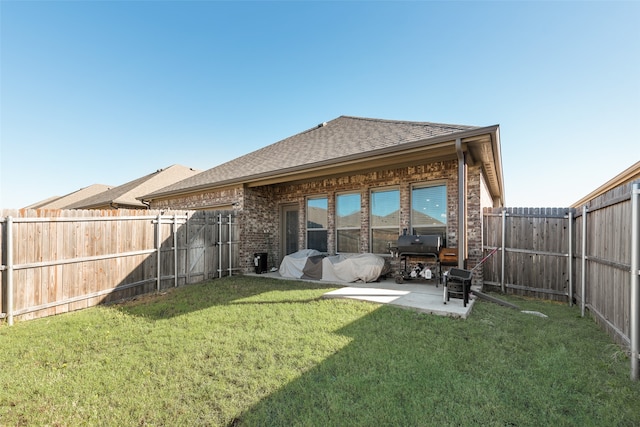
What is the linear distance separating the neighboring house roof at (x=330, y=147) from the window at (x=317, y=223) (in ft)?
4.81

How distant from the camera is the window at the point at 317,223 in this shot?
9039mm

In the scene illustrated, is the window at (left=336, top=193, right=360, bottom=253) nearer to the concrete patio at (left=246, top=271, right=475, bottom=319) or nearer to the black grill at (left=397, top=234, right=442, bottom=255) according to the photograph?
the concrete patio at (left=246, top=271, right=475, bottom=319)

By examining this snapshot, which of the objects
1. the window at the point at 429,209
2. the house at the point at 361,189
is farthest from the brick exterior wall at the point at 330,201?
the window at the point at 429,209

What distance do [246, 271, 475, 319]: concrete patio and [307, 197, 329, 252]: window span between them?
2.33m

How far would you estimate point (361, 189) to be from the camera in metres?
8.20

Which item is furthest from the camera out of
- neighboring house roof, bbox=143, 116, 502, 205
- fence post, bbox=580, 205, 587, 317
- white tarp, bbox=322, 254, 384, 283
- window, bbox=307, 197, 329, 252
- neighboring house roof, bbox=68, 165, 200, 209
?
neighboring house roof, bbox=68, 165, 200, 209

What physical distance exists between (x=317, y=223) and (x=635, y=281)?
728 cm

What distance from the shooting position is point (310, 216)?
9.38 m

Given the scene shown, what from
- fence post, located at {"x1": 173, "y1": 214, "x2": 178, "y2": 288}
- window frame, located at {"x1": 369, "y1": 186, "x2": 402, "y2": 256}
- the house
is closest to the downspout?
the house

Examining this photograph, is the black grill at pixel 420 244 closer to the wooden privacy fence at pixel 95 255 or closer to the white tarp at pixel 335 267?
the white tarp at pixel 335 267

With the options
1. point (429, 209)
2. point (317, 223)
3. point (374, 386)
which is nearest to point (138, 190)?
point (317, 223)

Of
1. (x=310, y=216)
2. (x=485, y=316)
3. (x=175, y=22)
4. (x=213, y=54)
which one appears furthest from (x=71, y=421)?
(x=213, y=54)

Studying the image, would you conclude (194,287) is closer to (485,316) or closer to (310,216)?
(310,216)

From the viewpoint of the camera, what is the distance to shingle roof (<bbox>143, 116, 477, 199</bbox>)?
7039 mm
